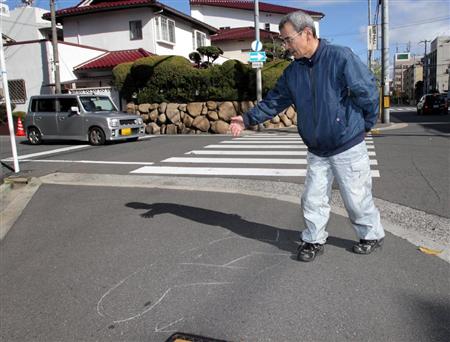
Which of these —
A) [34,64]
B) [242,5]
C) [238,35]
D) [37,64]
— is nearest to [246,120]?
[37,64]

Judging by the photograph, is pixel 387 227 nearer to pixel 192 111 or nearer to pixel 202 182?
pixel 202 182

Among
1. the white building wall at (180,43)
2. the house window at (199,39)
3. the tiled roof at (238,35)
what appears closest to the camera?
the white building wall at (180,43)

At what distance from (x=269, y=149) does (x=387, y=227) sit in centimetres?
707

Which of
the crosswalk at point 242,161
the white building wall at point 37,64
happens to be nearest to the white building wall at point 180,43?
the white building wall at point 37,64

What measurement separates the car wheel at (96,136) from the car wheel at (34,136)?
8.05ft

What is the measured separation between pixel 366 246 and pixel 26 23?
1339 inches

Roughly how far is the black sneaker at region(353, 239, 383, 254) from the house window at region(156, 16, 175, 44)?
2395 centimetres

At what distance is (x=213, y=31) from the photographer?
111 feet

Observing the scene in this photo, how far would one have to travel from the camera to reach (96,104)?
15.0 m

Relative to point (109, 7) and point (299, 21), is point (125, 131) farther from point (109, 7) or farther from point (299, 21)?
point (109, 7)

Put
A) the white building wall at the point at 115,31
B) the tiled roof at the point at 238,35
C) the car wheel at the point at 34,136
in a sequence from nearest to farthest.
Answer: the car wheel at the point at 34,136 → the white building wall at the point at 115,31 → the tiled roof at the point at 238,35

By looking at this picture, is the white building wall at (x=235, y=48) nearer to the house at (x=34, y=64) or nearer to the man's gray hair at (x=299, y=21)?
the house at (x=34, y=64)

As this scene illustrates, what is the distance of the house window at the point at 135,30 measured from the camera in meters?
25.9

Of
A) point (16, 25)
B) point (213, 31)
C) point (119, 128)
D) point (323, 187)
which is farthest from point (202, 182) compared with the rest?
point (16, 25)
